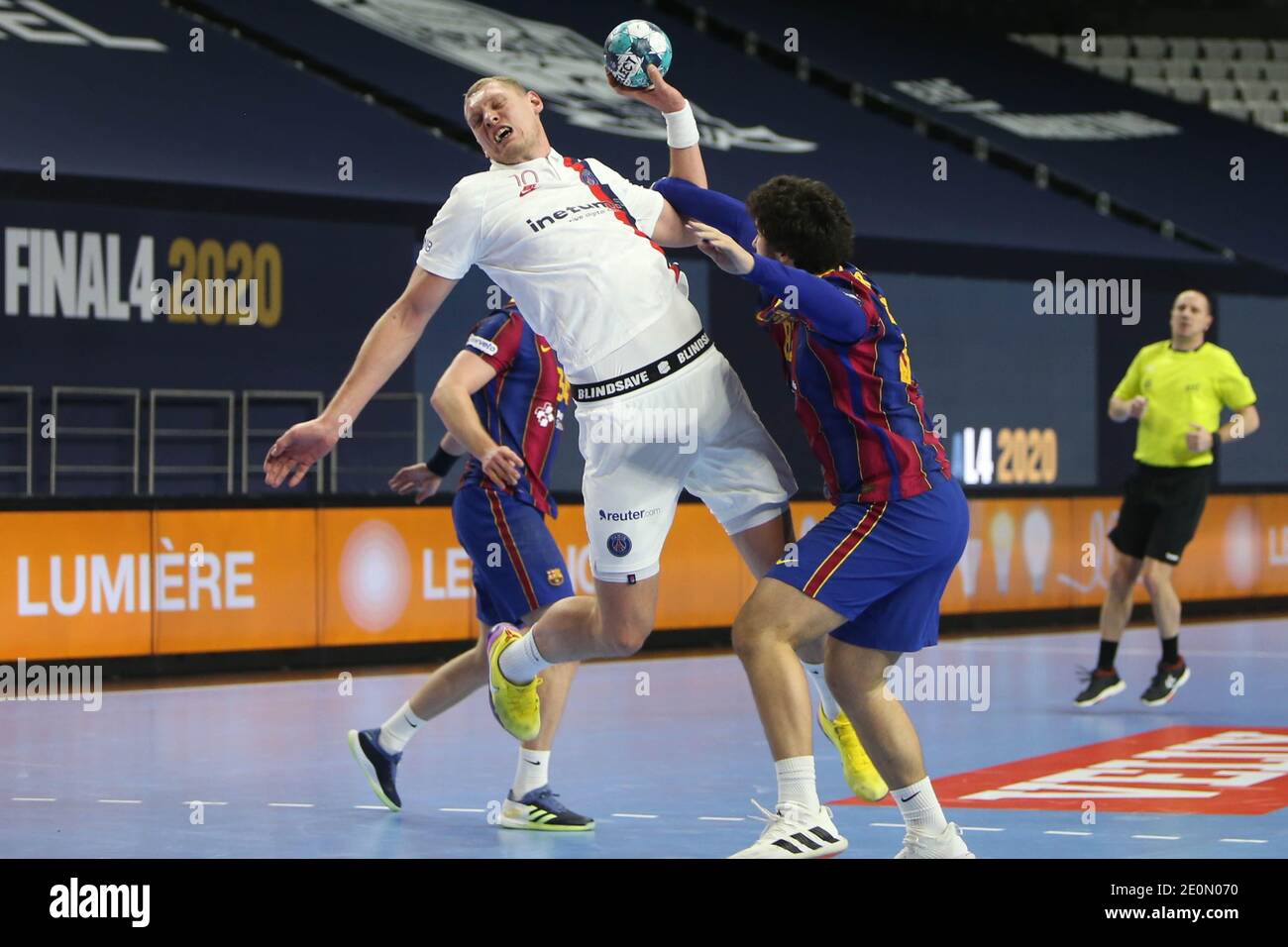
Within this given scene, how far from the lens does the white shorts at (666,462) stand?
6.66 m

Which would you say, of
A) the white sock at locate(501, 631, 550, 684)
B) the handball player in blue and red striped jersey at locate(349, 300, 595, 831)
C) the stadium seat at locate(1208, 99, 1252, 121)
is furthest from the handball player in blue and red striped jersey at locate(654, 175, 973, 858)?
the stadium seat at locate(1208, 99, 1252, 121)

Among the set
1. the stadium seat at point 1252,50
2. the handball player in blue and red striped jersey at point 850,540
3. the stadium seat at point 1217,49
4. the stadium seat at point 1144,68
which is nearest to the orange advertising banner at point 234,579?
the handball player in blue and red striped jersey at point 850,540

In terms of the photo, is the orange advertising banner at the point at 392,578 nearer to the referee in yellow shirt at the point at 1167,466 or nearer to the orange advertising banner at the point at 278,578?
the orange advertising banner at the point at 278,578

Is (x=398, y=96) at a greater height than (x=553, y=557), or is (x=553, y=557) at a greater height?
(x=398, y=96)

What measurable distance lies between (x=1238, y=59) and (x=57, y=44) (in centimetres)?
1851

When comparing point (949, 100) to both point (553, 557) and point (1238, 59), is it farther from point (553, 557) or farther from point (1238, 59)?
point (553, 557)

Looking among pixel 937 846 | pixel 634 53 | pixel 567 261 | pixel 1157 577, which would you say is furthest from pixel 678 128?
pixel 1157 577

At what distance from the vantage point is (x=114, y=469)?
55.8 ft

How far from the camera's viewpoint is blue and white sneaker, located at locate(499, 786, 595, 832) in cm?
754

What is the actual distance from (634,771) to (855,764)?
7.57 feet

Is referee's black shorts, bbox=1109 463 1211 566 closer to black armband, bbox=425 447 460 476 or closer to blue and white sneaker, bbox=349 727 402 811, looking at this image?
black armband, bbox=425 447 460 476
